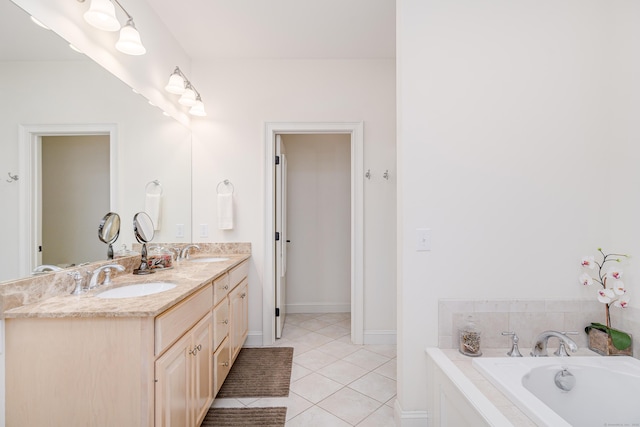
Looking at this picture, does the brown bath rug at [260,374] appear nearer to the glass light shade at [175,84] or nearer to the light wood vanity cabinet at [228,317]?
the light wood vanity cabinet at [228,317]

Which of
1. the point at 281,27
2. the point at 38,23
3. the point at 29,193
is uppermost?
the point at 281,27

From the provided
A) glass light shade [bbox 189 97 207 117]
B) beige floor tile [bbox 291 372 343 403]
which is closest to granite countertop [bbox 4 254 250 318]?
beige floor tile [bbox 291 372 343 403]

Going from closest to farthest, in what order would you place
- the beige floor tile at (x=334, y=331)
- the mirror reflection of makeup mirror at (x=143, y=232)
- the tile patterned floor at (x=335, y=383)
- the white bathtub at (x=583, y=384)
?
1. the white bathtub at (x=583, y=384)
2. the tile patterned floor at (x=335, y=383)
3. the mirror reflection of makeup mirror at (x=143, y=232)
4. the beige floor tile at (x=334, y=331)

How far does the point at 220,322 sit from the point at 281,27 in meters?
2.34

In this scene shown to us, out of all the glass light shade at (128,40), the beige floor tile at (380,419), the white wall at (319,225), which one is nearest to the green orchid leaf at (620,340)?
the beige floor tile at (380,419)

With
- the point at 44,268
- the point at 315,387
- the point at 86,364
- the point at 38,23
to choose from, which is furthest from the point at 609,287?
the point at 38,23

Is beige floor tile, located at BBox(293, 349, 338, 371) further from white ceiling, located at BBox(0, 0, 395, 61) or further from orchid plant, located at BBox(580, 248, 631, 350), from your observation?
white ceiling, located at BBox(0, 0, 395, 61)

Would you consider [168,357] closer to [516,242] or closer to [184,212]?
[184,212]

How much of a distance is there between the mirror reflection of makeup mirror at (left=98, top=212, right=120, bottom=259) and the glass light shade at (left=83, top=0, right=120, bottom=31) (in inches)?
40.2

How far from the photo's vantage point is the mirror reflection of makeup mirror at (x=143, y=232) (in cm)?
191

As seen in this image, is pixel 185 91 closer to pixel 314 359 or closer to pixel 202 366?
pixel 202 366

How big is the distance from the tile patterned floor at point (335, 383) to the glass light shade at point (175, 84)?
233 cm

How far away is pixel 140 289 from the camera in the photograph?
165cm

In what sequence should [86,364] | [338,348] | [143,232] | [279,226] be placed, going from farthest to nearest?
[279,226], [338,348], [143,232], [86,364]
